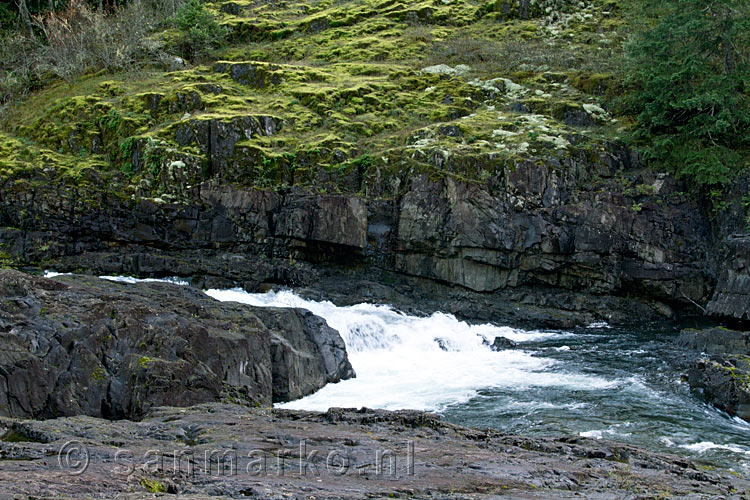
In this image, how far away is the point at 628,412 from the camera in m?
14.1

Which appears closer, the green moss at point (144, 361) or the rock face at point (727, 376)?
the green moss at point (144, 361)

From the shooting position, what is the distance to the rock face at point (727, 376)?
46.1 feet

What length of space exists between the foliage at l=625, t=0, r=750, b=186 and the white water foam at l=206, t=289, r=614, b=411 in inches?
395

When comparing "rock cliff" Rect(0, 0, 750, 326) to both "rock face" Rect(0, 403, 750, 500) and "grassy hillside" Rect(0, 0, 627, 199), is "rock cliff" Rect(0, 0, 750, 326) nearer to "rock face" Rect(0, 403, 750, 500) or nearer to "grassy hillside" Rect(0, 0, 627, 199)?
"grassy hillside" Rect(0, 0, 627, 199)

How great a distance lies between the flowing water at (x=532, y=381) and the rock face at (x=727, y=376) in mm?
328

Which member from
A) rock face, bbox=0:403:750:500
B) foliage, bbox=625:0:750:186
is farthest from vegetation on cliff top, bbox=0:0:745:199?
rock face, bbox=0:403:750:500

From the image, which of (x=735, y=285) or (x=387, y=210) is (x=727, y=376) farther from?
(x=387, y=210)

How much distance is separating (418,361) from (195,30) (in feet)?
95.6

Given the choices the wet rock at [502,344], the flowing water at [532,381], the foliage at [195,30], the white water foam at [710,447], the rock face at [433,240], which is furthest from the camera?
the foliage at [195,30]

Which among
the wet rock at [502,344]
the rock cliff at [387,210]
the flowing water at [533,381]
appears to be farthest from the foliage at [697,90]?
the wet rock at [502,344]

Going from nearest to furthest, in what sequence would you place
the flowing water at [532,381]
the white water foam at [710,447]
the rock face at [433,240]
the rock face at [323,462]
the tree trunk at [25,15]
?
the rock face at [323,462], the white water foam at [710,447], the flowing water at [532,381], the rock face at [433,240], the tree trunk at [25,15]

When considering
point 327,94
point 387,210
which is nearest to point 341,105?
point 327,94

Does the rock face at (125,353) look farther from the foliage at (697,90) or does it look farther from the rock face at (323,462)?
the foliage at (697,90)

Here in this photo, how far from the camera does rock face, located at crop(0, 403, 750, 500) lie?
591 centimetres
